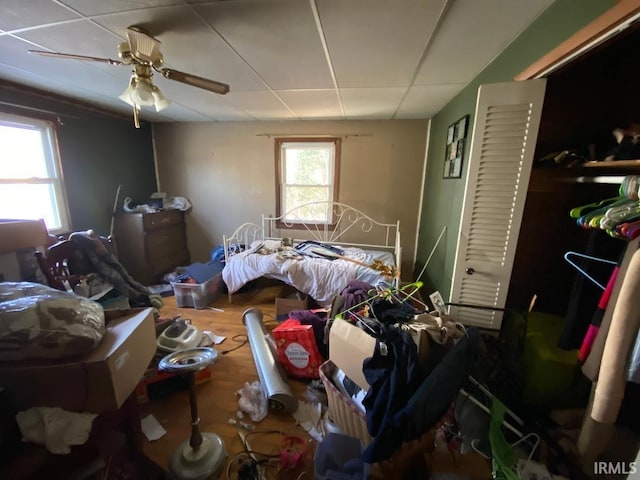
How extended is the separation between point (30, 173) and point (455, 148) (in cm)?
424

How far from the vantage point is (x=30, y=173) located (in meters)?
2.65

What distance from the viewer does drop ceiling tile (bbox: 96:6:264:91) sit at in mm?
1291

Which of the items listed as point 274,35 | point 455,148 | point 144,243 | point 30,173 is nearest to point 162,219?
point 144,243

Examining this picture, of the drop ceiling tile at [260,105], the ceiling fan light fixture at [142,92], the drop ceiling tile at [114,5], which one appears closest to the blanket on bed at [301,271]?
the drop ceiling tile at [260,105]

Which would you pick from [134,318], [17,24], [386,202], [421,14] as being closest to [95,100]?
[17,24]

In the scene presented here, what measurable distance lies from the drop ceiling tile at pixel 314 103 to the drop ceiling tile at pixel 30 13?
4.90ft

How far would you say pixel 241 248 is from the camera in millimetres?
3613

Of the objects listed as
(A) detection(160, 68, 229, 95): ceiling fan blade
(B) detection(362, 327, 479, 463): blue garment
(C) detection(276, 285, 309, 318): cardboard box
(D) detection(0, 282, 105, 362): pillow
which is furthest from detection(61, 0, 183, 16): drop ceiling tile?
(C) detection(276, 285, 309, 318): cardboard box

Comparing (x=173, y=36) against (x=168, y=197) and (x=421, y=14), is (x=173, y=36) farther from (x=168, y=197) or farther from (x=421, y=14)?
(x=168, y=197)

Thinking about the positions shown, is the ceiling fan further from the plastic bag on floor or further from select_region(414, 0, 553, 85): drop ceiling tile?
the plastic bag on floor

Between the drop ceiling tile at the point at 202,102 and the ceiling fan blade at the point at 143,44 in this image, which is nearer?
the ceiling fan blade at the point at 143,44

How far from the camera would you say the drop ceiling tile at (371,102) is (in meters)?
2.37

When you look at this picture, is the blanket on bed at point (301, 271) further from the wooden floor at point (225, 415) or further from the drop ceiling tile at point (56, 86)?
the drop ceiling tile at point (56, 86)

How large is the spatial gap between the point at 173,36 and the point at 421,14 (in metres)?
1.36
